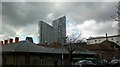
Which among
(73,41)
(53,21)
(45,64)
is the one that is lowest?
(45,64)

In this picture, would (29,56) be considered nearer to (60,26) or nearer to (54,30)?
(54,30)

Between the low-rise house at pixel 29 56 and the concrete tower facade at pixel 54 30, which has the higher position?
the concrete tower facade at pixel 54 30

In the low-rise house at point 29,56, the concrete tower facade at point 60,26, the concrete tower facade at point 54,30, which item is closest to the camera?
the concrete tower facade at point 54,30

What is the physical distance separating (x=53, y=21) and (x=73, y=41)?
11830mm

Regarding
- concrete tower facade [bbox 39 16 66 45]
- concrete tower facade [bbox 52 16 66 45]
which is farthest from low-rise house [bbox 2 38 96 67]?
concrete tower facade [bbox 52 16 66 45]

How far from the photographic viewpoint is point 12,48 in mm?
57875

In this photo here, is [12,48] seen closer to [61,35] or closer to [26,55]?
[26,55]

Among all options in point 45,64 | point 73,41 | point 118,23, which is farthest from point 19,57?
point 118,23

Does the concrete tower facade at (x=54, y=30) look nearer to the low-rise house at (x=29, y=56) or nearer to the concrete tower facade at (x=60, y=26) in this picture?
the concrete tower facade at (x=60, y=26)

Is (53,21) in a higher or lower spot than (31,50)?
higher

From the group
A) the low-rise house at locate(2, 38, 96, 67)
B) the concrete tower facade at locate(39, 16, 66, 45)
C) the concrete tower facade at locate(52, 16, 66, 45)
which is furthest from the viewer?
the concrete tower facade at locate(52, 16, 66, 45)

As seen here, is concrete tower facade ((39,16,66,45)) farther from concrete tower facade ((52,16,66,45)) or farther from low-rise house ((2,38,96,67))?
low-rise house ((2,38,96,67))

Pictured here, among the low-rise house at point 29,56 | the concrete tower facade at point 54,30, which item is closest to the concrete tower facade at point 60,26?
the concrete tower facade at point 54,30

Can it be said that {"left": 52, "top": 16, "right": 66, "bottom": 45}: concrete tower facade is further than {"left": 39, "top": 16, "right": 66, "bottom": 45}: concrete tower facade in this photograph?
Yes
